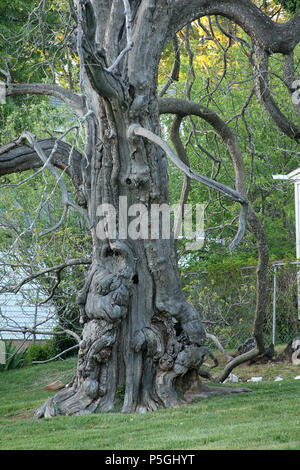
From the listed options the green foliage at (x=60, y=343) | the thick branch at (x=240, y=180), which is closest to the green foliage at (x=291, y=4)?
the thick branch at (x=240, y=180)

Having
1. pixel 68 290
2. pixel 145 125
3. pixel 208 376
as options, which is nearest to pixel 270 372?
pixel 208 376

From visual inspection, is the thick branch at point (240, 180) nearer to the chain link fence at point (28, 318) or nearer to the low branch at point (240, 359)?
the low branch at point (240, 359)

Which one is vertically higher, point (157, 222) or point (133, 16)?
point (133, 16)

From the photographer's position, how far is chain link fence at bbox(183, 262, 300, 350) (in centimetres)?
1369

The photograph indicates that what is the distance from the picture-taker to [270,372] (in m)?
11.8

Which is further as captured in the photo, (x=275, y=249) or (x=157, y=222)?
(x=275, y=249)

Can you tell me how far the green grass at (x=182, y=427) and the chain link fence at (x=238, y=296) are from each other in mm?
4989

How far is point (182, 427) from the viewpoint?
6098 mm

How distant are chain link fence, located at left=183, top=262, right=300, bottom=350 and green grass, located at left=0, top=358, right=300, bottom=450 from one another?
4.99m

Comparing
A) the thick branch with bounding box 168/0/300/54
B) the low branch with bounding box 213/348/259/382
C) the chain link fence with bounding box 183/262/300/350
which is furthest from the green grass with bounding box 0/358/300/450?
the chain link fence with bounding box 183/262/300/350

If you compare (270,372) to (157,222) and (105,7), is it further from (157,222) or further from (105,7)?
(105,7)

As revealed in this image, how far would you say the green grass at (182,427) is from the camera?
520cm

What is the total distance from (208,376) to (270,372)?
2486mm

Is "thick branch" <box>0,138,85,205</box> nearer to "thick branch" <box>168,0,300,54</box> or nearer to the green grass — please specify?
"thick branch" <box>168,0,300,54</box>
